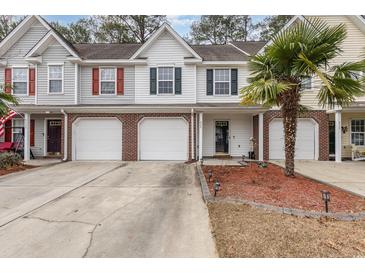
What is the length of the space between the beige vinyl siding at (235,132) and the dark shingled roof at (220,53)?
3.42 metres

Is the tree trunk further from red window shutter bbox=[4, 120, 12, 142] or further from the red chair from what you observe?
red window shutter bbox=[4, 120, 12, 142]

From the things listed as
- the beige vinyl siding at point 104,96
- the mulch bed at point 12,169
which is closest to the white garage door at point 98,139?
the beige vinyl siding at point 104,96

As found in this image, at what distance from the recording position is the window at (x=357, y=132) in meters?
14.0

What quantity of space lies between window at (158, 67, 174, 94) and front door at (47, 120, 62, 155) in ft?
21.9

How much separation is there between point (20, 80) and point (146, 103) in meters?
7.83

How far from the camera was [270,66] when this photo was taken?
730cm

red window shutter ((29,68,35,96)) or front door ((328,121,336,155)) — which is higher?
red window shutter ((29,68,35,96))

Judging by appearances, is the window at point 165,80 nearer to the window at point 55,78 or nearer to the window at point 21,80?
the window at point 55,78

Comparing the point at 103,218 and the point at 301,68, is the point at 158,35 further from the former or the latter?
the point at 103,218

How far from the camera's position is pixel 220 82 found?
13.7 metres

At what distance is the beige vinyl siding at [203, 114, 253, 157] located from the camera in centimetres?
1378

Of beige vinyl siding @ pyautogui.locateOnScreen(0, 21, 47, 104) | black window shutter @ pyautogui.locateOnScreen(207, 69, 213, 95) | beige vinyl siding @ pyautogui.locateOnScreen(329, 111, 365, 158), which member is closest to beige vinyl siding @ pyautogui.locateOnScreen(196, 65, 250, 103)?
black window shutter @ pyautogui.locateOnScreen(207, 69, 213, 95)

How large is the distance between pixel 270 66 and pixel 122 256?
6768 millimetres

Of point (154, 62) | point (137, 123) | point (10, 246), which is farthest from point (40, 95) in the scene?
point (10, 246)
